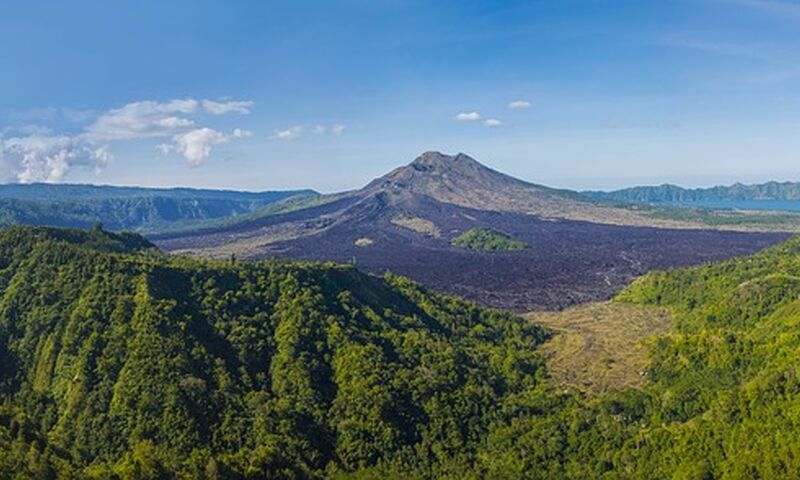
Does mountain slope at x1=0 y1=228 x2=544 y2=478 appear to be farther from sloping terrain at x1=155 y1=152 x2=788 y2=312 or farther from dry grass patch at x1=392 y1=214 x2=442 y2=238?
dry grass patch at x1=392 y1=214 x2=442 y2=238

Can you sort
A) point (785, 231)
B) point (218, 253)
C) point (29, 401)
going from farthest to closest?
point (785, 231) → point (218, 253) → point (29, 401)

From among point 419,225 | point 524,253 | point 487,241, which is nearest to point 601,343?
point 524,253

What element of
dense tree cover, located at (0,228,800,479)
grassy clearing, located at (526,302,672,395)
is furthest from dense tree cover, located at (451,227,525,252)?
dense tree cover, located at (0,228,800,479)

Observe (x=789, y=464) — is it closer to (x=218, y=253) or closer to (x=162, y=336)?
(x=162, y=336)

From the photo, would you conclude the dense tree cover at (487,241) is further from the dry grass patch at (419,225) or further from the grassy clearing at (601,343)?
the grassy clearing at (601,343)

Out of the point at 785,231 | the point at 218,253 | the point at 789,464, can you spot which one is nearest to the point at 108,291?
the point at 789,464

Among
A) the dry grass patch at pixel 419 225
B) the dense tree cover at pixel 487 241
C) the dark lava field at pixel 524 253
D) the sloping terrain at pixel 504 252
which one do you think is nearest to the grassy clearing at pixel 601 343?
the dark lava field at pixel 524 253
